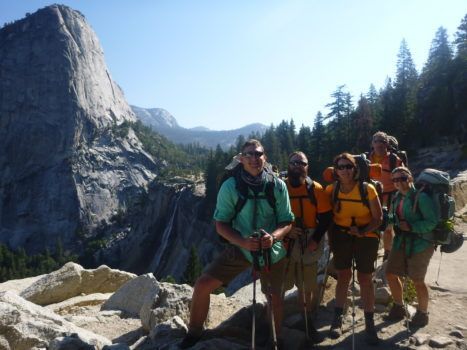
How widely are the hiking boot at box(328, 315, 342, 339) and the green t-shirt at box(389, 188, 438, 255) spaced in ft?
4.40

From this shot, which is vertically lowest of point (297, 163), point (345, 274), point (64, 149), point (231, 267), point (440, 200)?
point (345, 274)

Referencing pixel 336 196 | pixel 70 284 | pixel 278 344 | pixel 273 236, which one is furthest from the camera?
pixel 70 284

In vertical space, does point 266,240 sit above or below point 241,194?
below

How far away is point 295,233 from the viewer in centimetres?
530

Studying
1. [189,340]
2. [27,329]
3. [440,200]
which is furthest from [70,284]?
[440,200]

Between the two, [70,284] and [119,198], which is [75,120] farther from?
[70,284]

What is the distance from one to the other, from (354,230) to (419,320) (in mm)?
1810

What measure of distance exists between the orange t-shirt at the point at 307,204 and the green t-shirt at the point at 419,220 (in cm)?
112

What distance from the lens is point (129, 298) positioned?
29.0ft

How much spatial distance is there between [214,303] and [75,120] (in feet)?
451

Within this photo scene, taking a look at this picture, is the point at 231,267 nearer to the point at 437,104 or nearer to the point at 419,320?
the point at 419,320

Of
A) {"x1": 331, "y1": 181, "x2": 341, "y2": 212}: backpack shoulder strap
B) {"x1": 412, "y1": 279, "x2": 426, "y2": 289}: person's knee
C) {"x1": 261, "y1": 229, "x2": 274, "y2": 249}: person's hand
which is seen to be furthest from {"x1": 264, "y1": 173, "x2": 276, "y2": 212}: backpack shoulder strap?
{"x1": 412, "y1": 279, "x2": 426, "y2": 289}: person's knee

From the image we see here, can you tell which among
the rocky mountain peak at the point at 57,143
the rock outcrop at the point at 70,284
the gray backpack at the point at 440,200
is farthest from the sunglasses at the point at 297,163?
the rocky mountain peak at the point at 57,143

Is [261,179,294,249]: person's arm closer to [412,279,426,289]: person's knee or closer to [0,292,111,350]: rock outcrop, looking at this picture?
[412,279,426,289]: person's knee
